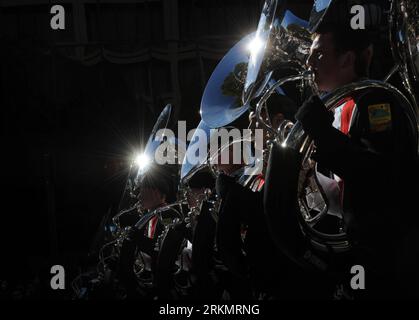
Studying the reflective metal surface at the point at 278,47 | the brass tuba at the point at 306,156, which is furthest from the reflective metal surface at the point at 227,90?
the brass tuba at the point at 306,156

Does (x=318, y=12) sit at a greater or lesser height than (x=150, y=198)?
lesser

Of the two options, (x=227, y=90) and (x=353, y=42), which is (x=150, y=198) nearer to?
(x=227, y=90)

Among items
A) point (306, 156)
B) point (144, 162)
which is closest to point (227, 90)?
point (306, 156)

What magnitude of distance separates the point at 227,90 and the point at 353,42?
3.76 ft

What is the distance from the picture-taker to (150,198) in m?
5.07

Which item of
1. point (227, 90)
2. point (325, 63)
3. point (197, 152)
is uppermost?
point (227, 90)

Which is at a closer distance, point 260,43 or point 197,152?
point 260,43

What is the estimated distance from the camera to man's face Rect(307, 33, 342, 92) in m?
2.20

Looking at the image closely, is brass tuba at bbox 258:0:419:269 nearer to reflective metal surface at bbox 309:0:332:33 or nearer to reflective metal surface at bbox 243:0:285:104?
reflective metal surface at bbox 309:0:332:33

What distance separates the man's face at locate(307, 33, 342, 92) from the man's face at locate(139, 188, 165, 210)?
2.97m

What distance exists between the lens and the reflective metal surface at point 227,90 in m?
3.13

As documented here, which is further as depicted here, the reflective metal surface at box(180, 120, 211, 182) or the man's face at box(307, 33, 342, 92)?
Answer: the reflective metal surface at box(180, 120, 211, 182)

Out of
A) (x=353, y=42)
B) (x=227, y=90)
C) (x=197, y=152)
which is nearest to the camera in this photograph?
(x=353, y=42)

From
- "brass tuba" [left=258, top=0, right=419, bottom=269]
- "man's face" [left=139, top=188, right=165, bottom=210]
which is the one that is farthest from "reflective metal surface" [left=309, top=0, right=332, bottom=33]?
"man's face" [left=139, top=188, right=165, bottom=210]
